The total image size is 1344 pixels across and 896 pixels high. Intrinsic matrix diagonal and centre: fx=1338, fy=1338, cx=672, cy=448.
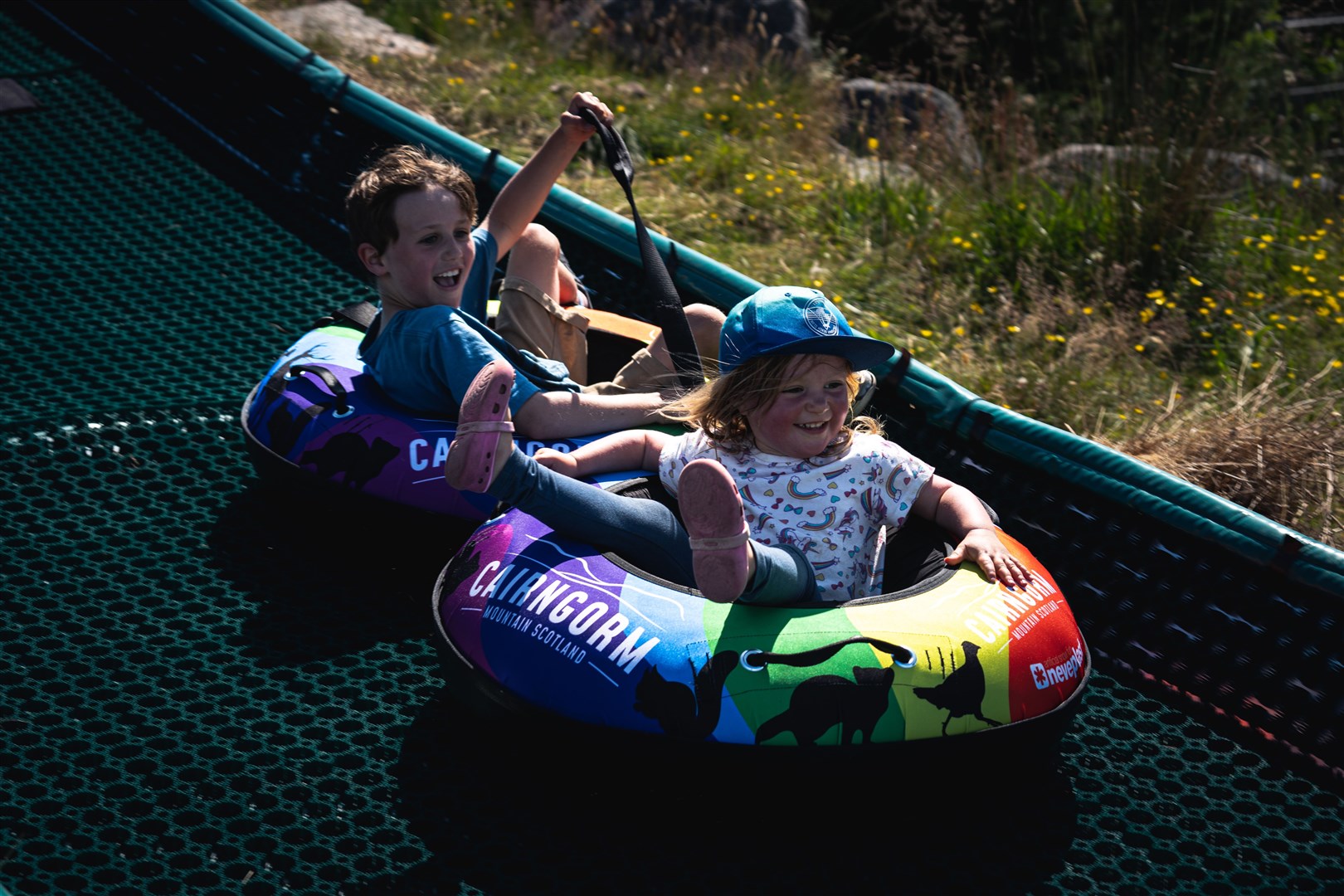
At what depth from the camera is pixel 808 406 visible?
2910 mm

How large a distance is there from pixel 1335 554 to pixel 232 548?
272 centimetres

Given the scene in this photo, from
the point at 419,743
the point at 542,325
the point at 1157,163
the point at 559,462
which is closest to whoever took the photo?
the point at 419,743

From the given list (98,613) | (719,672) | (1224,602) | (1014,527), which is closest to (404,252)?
(98,613)

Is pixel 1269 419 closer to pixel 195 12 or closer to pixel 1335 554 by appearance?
pixel 1335 554

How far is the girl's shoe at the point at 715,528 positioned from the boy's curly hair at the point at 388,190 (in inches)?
52.9

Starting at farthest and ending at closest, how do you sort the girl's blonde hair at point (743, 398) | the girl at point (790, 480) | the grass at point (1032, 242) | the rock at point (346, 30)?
the rock at point (346, 30) < the grass at point (1032, 242) < the girl's blonde hair at point (743, 398) < the girl at point (790, 480)

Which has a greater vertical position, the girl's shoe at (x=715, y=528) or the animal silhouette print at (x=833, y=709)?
the girl's shoe at (x=715, y=528)

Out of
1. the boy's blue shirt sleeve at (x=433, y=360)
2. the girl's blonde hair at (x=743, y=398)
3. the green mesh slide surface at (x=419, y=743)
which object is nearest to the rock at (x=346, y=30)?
the green mesh slide surface at (x=419, y=743)

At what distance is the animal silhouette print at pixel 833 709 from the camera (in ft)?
8.15

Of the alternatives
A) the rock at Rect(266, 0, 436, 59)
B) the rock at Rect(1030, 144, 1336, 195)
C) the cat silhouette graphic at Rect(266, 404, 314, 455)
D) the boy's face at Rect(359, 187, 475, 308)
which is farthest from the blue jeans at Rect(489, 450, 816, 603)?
the rock at Rect(266, 0, 436, 59)

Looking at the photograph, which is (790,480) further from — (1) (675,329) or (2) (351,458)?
(2) (351,458)

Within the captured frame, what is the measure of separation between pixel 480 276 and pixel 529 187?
33 centimetres

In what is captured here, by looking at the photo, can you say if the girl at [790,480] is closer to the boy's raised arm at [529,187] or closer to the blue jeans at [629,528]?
the blue jeans at [629,528]

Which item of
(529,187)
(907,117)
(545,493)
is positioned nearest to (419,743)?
(545,493)
